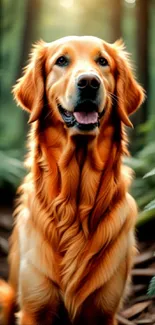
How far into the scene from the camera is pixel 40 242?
3.75 m

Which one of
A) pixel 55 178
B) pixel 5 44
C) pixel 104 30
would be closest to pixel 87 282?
pixel 55 178

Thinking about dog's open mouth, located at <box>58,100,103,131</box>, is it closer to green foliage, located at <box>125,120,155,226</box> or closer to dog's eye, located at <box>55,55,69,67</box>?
dog's eye, located at <box>55,55,69,67</box>

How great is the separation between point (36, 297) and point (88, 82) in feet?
4.56

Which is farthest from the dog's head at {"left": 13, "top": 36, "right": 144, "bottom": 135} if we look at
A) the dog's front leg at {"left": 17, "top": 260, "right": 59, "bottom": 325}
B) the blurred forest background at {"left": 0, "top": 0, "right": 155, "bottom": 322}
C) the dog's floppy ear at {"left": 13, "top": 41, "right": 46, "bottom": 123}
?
the dog's front leg at {"left": 17, "top": 260, "right": 59, "bottom": 325}

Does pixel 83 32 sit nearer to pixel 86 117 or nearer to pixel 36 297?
pixel 86 117

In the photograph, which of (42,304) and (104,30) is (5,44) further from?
(42,304)

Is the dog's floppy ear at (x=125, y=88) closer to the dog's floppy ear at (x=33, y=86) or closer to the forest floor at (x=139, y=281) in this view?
the dog's floppy ear at (x=33, y=86)

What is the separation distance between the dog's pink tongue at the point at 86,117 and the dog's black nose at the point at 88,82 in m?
0.17

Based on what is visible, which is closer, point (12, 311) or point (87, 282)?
point (87, 282)

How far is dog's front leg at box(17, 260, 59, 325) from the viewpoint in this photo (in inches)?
145

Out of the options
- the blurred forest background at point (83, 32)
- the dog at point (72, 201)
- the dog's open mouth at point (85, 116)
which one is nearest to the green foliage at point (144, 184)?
the blurred forest background at point (83, 32)

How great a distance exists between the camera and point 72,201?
3.77 metres

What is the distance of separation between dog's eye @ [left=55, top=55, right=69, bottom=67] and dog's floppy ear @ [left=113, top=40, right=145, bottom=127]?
39 cm

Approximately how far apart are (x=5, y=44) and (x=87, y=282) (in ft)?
31.9
